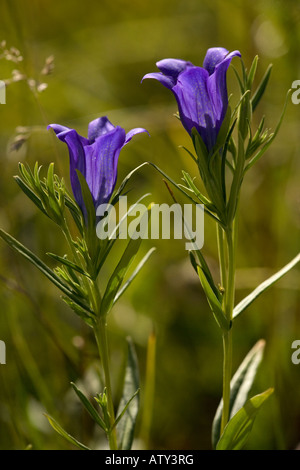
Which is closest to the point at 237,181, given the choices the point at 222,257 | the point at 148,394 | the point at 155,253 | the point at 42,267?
the point at 222,257

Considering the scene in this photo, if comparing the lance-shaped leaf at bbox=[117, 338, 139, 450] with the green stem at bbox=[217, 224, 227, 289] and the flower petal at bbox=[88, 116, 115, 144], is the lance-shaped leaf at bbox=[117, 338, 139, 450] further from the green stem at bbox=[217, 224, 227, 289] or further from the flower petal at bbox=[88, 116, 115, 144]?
the flower petal at bbox=[88, 116, 115, 144]

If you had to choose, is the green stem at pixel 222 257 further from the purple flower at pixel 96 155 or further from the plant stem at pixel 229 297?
the purple flower at pixel 96 155

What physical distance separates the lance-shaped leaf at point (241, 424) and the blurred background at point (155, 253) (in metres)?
0.39

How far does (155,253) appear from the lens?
2.06 m

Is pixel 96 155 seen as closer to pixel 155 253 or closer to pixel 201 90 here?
pixel 201 90

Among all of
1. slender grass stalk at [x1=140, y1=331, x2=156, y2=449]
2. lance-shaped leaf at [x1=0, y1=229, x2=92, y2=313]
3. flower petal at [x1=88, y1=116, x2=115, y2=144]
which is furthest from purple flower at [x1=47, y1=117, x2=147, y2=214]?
slender grass stalk at [x1=140, y1=331, x2=156, y2=449]

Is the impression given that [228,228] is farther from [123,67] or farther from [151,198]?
[123,67]

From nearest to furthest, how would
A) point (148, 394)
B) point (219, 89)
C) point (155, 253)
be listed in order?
point (219, 89) < point (148, 394) < point (155, 253)

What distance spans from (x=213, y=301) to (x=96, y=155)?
0.97ft

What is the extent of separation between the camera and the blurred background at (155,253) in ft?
4.92

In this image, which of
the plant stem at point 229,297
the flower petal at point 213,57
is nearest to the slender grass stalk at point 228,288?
the plant stem at point 229,297

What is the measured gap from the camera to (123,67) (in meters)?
2.72

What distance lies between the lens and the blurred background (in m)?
1.50

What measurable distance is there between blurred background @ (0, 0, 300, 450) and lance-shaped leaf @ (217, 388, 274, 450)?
0.39 meters
